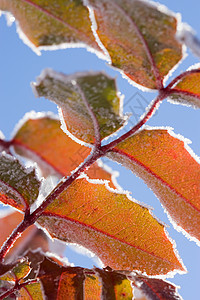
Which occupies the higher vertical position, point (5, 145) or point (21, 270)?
point (5, 145)

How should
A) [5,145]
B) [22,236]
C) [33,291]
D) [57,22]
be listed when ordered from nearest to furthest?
[57,22]
[5,145]
[33,291]
[22,236]

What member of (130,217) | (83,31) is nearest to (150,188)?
(130,217)

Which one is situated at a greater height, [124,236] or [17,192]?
[17,192]

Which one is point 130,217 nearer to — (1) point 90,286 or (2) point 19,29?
(1) point 90,286

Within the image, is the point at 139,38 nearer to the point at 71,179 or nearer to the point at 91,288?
the point at 71,179

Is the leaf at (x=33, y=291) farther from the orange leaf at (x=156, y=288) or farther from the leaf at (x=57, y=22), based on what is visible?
the leaf at (x=57, y=22)

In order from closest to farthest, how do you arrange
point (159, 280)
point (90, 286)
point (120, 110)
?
1. point (120, 110)
2. point (159, 280)
3. point (90, 286)

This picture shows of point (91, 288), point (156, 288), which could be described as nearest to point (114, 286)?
point (156, 288)
